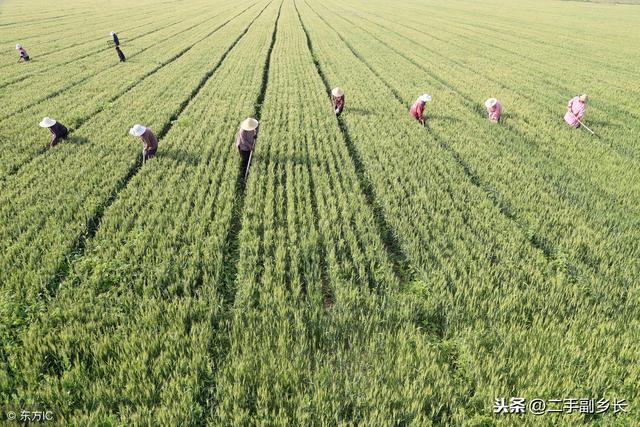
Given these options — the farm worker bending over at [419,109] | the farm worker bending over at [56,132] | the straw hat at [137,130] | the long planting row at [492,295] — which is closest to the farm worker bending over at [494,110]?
the farm worker bending over at [419,109]

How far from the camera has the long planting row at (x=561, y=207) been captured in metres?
6.22

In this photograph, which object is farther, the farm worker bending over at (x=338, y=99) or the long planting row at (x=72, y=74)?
the long planting row at (x=72, y=74)

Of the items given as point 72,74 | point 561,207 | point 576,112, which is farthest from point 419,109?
point 72,74

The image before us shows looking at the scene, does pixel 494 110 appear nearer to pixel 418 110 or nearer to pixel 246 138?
pixel 418 110

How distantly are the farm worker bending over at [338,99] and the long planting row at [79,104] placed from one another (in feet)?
29.3

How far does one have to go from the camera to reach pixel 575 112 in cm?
1295

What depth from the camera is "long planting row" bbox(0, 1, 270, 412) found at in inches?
203

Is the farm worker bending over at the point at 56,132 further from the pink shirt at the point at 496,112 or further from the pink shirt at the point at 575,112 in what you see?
the pink shirt at the point at 575,112

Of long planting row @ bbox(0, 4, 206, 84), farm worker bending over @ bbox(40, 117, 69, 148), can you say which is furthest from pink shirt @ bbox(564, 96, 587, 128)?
long planting row @ bbox(0, 4, 206, 84)

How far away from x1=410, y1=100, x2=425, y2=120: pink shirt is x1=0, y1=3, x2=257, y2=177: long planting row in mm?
11969

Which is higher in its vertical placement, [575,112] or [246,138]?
[575,112]

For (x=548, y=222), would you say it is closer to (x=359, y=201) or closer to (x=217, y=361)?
(x=359, y=201)

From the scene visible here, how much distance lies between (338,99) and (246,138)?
5.65m

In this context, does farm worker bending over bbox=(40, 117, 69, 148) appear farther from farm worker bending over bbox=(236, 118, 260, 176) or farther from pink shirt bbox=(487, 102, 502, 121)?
pink shirt bbox=(487, 102, 502, 121)
